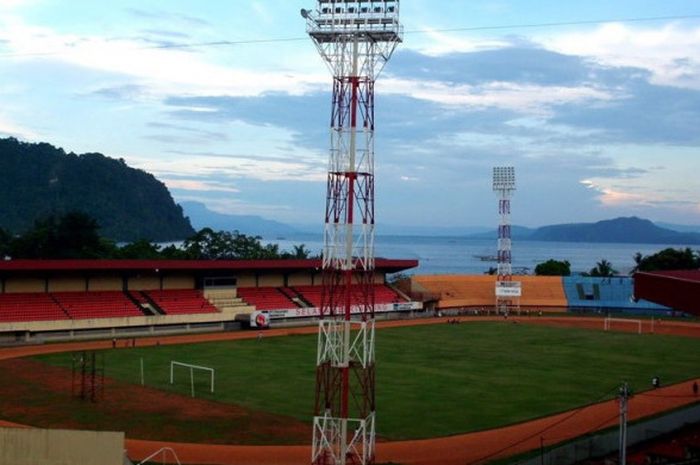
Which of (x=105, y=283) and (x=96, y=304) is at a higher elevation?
(x=105, y=283)

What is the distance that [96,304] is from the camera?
6431 centimetres

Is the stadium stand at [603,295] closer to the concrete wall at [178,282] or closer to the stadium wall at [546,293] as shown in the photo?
the stadium wall at [546,293]

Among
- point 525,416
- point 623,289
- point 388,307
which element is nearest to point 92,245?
point 388,307

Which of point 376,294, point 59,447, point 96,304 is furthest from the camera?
point 376,294

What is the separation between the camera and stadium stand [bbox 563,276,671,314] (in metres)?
93.1

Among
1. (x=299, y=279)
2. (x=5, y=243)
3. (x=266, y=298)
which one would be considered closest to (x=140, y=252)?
(x=5, y=243)

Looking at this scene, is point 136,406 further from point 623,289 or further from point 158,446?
point 623,289

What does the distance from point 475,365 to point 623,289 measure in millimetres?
49727

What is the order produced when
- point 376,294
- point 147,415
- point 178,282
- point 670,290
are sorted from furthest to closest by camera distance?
point 376,294, point 178,282, point 147,415, point 670,290

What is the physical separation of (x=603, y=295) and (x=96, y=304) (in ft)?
186

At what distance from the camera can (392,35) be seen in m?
26.4

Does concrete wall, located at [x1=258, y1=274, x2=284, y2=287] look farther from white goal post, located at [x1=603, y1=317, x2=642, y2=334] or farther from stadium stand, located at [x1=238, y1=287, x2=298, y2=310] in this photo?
white goal post, located at [x1=603, y1=317, x2=642, y2=334]

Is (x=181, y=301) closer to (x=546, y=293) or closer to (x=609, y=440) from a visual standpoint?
(x=546, y=293)

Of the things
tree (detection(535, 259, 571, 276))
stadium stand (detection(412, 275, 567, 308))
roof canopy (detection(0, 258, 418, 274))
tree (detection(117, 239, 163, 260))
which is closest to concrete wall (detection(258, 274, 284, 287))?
roof canopy (detection(0, 258, 418, 274))
